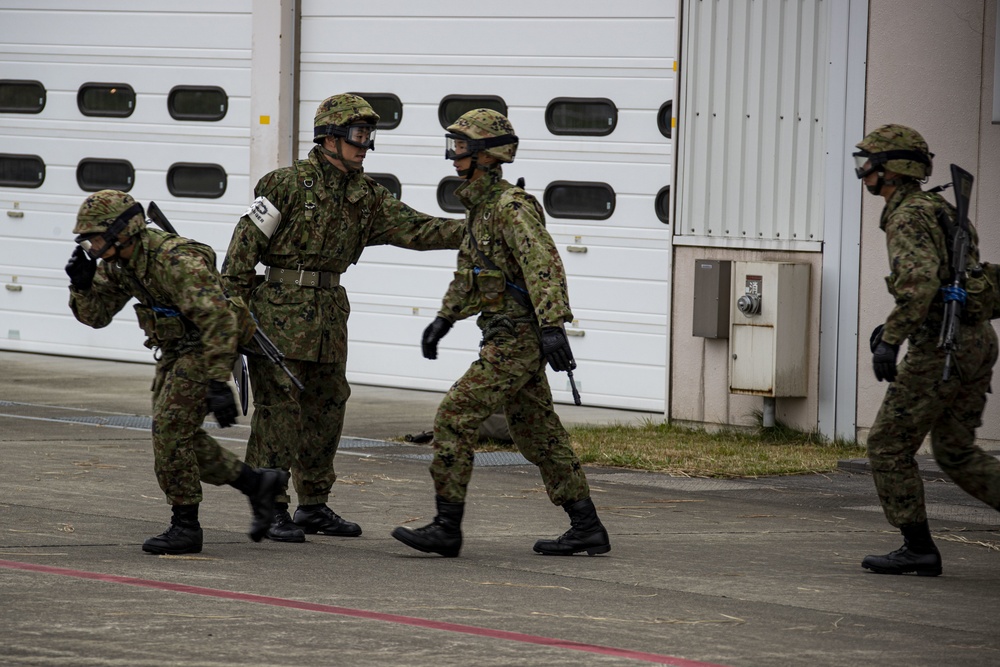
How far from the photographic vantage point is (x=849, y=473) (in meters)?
10.3

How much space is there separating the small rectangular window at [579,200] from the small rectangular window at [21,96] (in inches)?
204

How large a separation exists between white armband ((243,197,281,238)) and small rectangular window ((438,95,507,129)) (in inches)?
234

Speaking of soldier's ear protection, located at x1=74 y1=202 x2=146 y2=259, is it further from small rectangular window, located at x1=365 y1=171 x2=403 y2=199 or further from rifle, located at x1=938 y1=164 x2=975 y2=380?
small rectangular window, located at x1=365 y1=171 x2=403 y2=199

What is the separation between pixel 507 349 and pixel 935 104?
15.4ft

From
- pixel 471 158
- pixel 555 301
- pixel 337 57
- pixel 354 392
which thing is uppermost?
pixel 337 57

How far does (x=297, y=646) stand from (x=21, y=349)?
36.8ft

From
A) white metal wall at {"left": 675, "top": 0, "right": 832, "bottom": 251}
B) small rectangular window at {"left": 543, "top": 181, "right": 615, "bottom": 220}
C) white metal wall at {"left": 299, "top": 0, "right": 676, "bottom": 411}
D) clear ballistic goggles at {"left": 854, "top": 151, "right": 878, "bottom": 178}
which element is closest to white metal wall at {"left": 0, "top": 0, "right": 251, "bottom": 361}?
white metal wall at {"left": 299, "top": 0, "right": 676, "bottom": 411}

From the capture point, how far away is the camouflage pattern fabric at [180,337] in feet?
22.5

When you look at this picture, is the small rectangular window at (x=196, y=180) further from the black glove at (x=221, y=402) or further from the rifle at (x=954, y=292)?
the rifle at (x=954, y=292)

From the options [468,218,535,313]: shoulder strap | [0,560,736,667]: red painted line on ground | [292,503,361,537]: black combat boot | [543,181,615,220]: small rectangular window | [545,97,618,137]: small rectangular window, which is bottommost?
[292,503,361,537]: black combat boot

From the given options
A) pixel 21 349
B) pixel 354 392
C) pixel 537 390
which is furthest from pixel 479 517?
pixel 21 349

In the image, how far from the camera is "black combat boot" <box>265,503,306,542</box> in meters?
7.54

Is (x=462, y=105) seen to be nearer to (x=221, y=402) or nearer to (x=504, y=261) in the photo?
(x=504, y=261)

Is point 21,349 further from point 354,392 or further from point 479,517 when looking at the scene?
point 479,517
